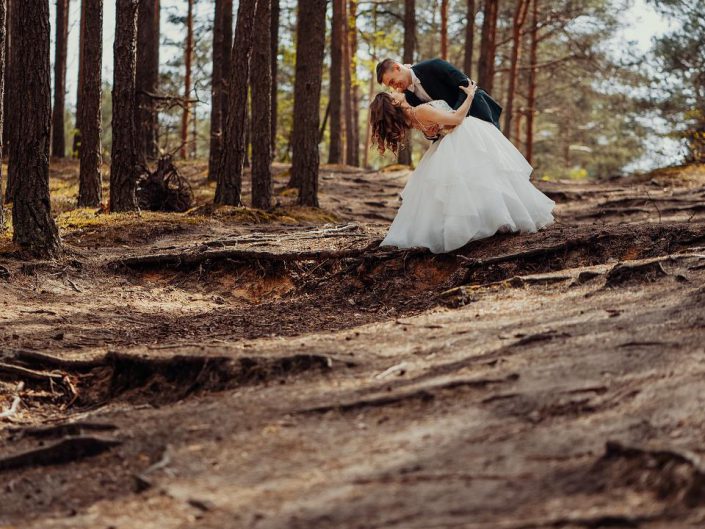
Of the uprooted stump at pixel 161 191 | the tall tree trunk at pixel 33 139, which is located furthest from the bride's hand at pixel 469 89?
the uprooted stump at pixel 161 191

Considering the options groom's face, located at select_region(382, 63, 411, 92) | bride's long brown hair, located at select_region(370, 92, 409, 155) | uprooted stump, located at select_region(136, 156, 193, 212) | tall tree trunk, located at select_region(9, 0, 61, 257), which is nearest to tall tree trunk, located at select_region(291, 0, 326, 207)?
uprooted stump, located at select_region(136, 156, 193, 212)

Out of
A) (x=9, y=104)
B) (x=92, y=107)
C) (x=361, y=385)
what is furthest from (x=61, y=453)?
(x=9, y=104)

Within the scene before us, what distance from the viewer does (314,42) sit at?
1564 cm

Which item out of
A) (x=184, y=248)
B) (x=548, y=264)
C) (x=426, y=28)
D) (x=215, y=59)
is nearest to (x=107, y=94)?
(x=426, y=28)

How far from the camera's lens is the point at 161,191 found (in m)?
15.4

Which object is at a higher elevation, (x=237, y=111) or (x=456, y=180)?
(x=237, y=111)

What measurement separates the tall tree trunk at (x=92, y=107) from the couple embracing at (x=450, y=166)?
7596mm

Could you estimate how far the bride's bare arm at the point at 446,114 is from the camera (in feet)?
30.1

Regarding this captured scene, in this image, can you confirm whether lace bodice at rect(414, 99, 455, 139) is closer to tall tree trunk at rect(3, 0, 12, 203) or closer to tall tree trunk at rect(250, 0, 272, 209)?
tall tree trunk at rect(250, 0, 272, 209)

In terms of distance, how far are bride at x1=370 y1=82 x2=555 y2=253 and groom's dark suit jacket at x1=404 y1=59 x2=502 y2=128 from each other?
169 mm

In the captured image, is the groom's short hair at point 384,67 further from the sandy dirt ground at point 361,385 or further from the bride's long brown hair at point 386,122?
the sandy dirt ground at point 361,385

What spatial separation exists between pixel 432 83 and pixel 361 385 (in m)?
5.18

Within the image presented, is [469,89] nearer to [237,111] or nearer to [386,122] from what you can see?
[386,122]

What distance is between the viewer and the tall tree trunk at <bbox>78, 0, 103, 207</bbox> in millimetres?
14859
